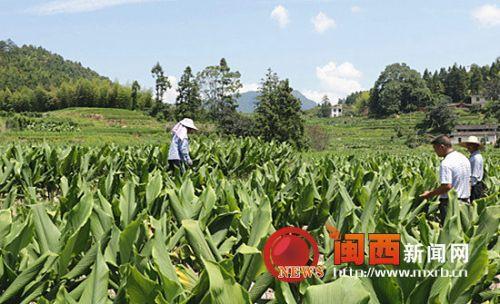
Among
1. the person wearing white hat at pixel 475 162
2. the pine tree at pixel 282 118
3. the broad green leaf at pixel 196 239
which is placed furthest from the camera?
the pine tree at pixel 282 118

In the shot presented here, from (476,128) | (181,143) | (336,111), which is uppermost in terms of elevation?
(336,111)

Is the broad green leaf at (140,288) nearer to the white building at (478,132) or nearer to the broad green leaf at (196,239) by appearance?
the broad green leaf at (196,239)

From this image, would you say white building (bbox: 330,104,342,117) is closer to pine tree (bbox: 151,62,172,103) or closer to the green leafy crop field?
pine tree (bbox: 151,62,172,103)

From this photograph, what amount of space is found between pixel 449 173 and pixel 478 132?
69.9 meters

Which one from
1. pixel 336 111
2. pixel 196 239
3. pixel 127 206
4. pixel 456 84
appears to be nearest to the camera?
pixel 196 239

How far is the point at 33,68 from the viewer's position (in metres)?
114

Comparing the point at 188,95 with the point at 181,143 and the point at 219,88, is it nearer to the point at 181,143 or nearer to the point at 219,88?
the point at 219,88

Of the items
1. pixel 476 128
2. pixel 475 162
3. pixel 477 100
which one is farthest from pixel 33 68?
pixel 475 162

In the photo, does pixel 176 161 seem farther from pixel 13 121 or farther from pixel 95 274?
pixel 13 121

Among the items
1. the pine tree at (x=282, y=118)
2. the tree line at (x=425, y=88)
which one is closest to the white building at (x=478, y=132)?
the tree line at (x=425, y=88)

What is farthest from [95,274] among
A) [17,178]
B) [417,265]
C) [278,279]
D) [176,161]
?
[176,161]

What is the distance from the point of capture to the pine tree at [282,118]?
1539 inches

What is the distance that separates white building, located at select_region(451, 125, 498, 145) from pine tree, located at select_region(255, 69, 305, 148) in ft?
109

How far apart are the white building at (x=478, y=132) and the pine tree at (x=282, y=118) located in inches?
1308
